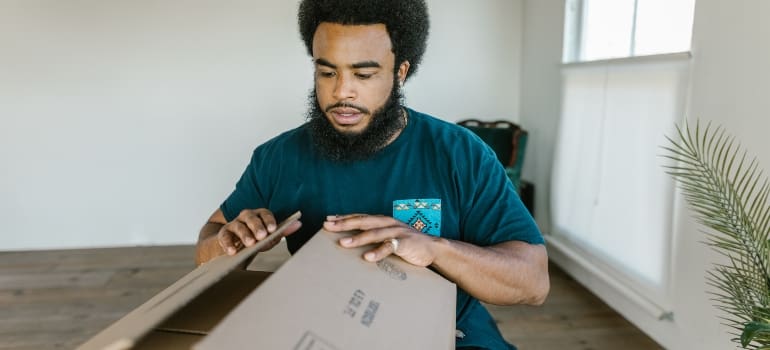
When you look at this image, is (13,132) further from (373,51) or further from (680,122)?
(680,122)

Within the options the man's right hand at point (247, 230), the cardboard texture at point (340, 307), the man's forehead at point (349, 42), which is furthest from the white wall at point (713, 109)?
the man's right hand at point (247, 230)

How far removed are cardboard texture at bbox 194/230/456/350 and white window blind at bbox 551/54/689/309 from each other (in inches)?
65.5

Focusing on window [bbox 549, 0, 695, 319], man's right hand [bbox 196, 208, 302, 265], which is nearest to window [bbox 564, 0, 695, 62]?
window [bbox 549, 0, 695, 319]

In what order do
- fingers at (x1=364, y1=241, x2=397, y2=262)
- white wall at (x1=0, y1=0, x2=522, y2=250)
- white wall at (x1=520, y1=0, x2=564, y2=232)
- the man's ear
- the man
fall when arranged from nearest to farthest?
1. fingers at (x1=364, y1=241, x2=397, y2=262)
2. the man
3. the man's ear
4. white wall at (x1=520, y1=0, x2=564, y2=232)
5. white wall at (x1=0, y1=0, x2=522, y2=250)

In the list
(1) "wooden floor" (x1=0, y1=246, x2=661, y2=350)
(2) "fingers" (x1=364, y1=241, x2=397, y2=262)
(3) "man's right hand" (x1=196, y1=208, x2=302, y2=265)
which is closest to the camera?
(2) "fingers" (x1=364, y1=241, x2=397, y2=262)

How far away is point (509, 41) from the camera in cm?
350

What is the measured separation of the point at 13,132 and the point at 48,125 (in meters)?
0.24

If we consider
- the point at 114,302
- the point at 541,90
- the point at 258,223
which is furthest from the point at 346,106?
the point at 541,90

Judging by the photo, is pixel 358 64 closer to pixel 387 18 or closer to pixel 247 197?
pixel 387 18

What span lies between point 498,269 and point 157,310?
60cm

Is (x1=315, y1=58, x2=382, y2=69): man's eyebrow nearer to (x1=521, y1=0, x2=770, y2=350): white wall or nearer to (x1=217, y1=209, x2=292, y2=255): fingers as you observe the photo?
(x1=217, y1=209, x2=292, y2=255): fingers

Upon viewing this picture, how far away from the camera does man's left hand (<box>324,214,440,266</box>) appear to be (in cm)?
74

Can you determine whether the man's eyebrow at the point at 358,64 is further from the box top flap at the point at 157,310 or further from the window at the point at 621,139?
the window at the point at 621,139

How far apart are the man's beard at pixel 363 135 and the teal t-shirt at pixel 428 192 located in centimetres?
2
